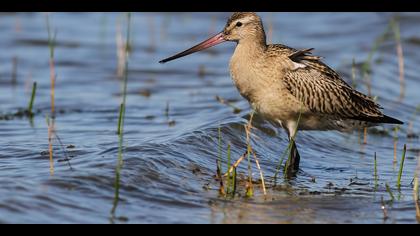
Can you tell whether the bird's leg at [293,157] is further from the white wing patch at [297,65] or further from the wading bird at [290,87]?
the white wing patch at [297,65]

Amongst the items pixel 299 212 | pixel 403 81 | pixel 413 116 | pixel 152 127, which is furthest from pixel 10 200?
pixel 403 81

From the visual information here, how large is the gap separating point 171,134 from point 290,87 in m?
1.42

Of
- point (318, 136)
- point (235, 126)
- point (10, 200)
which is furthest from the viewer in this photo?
point (318, 136)

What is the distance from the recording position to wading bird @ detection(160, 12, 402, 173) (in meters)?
7.47

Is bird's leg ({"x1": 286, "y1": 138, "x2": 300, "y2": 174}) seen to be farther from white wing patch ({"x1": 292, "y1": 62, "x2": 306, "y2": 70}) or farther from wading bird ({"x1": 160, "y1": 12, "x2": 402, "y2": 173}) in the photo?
white wing patch ({"x1": 292, "y1": 62, "x2": 306, "y2": 70})

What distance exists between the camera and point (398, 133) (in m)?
9.56

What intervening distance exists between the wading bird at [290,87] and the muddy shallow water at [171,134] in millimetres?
460

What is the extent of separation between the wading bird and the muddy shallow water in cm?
46

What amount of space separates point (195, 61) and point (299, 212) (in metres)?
7.36

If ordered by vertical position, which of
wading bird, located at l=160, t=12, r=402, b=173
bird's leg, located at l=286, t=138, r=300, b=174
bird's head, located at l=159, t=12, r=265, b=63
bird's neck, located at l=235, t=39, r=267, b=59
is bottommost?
bird's leg, located at l=286, t=138, r=300, b=174

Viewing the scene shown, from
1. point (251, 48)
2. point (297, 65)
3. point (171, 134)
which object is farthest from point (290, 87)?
point (171, 134)

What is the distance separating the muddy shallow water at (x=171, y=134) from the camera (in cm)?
595

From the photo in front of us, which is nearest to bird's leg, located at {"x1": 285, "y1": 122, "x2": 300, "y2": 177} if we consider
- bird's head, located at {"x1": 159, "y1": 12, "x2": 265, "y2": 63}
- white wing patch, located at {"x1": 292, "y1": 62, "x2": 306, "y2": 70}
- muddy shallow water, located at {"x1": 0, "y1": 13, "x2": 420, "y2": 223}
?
muddy shallow water, located at {"x1": 0, "y1": 13, "x2": 420, "y2": 223}
